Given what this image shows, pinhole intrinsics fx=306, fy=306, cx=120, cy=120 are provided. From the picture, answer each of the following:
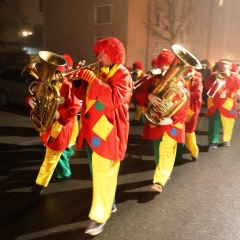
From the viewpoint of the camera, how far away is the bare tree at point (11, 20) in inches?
838

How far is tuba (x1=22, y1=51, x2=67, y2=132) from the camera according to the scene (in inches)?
124

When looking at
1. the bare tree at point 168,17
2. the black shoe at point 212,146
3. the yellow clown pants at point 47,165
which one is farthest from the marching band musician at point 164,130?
the bare tree at point 168,17

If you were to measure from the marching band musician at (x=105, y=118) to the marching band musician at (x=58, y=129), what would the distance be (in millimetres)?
515

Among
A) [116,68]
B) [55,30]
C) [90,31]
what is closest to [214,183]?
[116,68]

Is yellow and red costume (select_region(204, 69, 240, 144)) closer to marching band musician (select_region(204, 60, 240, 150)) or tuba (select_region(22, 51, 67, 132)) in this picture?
marching band musician (select_region(204, 60, 240, 150))

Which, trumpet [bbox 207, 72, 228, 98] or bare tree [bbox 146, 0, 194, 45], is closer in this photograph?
trumpet [bbox 207, 72, 228, 98]

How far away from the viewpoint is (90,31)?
20.4 metres

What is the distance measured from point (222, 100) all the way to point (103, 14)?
1555cm

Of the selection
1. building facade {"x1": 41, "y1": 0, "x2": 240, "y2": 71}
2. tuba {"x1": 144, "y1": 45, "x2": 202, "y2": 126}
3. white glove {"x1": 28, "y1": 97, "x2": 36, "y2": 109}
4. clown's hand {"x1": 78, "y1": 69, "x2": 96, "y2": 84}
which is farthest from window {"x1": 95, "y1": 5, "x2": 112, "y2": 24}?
clown's hand {"x1": 78, "y1": 69, "x2": 96, "y2": 84}

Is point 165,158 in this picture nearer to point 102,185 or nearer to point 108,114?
point 102,185

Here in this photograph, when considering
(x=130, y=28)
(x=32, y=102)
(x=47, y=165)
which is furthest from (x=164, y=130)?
(x=130, y=28)

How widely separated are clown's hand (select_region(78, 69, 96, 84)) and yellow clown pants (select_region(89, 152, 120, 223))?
73 cm

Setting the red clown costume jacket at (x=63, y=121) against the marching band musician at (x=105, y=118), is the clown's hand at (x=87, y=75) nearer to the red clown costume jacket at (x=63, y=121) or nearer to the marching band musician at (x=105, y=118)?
the marching band musician at (x=105, y=118)

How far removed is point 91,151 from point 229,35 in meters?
27.5
